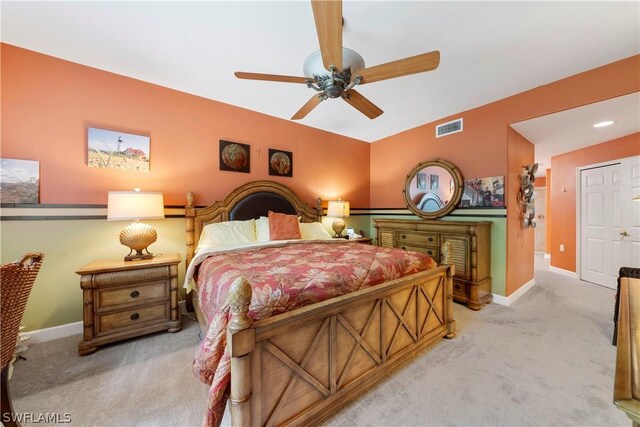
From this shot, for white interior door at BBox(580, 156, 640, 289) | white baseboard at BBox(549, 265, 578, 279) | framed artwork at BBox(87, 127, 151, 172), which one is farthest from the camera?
white baseboard at BBox(549, 265, 578, 279)

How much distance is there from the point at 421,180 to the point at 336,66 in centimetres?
300

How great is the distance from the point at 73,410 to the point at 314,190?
3.59m

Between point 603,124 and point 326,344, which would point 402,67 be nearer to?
point 326,344

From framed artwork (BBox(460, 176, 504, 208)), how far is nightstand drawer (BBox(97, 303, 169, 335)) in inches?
165

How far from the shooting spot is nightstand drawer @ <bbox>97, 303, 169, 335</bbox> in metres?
2.12

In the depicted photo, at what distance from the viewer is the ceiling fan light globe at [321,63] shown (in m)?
1.86

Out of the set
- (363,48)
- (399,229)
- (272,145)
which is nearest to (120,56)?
(272,145)

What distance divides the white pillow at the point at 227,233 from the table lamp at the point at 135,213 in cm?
53

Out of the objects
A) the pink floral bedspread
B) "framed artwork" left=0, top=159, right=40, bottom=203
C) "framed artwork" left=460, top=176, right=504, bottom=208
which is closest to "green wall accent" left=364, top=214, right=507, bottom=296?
"framed artwork" left=460, top=176, right=504, bottom=208

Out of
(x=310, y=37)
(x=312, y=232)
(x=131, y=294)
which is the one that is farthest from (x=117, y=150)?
(x=312, y=232)

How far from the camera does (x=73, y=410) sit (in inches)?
58.1

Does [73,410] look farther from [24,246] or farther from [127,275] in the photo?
[24,246]

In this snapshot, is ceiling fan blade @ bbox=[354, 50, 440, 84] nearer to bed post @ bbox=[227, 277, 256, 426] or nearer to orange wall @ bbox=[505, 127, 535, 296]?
bed post @ bbox=[227, 277, 256, 426]

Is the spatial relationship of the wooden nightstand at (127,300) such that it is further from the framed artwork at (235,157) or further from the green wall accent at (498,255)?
the green wall accent at (498,255)
